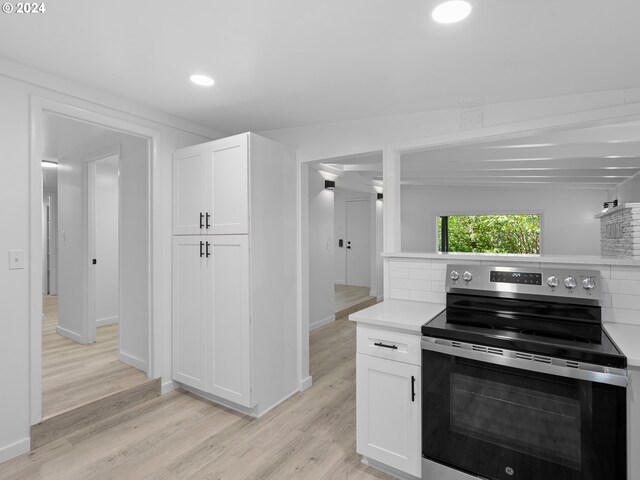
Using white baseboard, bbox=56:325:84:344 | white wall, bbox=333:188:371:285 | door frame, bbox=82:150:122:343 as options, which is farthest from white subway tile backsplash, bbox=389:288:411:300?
white wall, bbox=333:188:371:285

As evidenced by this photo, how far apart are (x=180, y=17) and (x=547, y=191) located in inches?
298

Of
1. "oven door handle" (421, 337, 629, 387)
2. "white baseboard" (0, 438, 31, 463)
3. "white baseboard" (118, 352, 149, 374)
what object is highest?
"oven door handle" (421, 337, 629, 387)

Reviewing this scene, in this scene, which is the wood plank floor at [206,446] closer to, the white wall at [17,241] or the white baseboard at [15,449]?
the white baseboard at [15,449]

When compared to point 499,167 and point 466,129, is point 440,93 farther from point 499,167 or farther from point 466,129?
point 499,167

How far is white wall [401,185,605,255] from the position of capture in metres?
7.01

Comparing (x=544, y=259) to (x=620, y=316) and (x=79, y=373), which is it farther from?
(x=79, y=373)

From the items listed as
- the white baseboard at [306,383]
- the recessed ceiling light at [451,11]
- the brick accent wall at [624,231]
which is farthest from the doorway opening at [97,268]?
the brick accent wall at [624,231]

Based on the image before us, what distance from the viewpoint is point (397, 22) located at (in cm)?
163

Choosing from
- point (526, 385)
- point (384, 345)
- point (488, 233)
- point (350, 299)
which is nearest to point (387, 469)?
point (384, 345)

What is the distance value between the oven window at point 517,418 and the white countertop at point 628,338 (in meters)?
0.27

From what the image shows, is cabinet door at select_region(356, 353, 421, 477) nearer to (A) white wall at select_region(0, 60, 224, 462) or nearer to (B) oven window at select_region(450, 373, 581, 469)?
(B) oven window at select_region(450, 373, 581, 469)

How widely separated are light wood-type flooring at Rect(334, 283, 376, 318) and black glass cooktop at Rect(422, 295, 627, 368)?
12.6 feet

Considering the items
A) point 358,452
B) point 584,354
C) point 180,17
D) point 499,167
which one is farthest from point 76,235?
point 499,167

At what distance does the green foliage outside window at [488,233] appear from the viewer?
8.07 m
